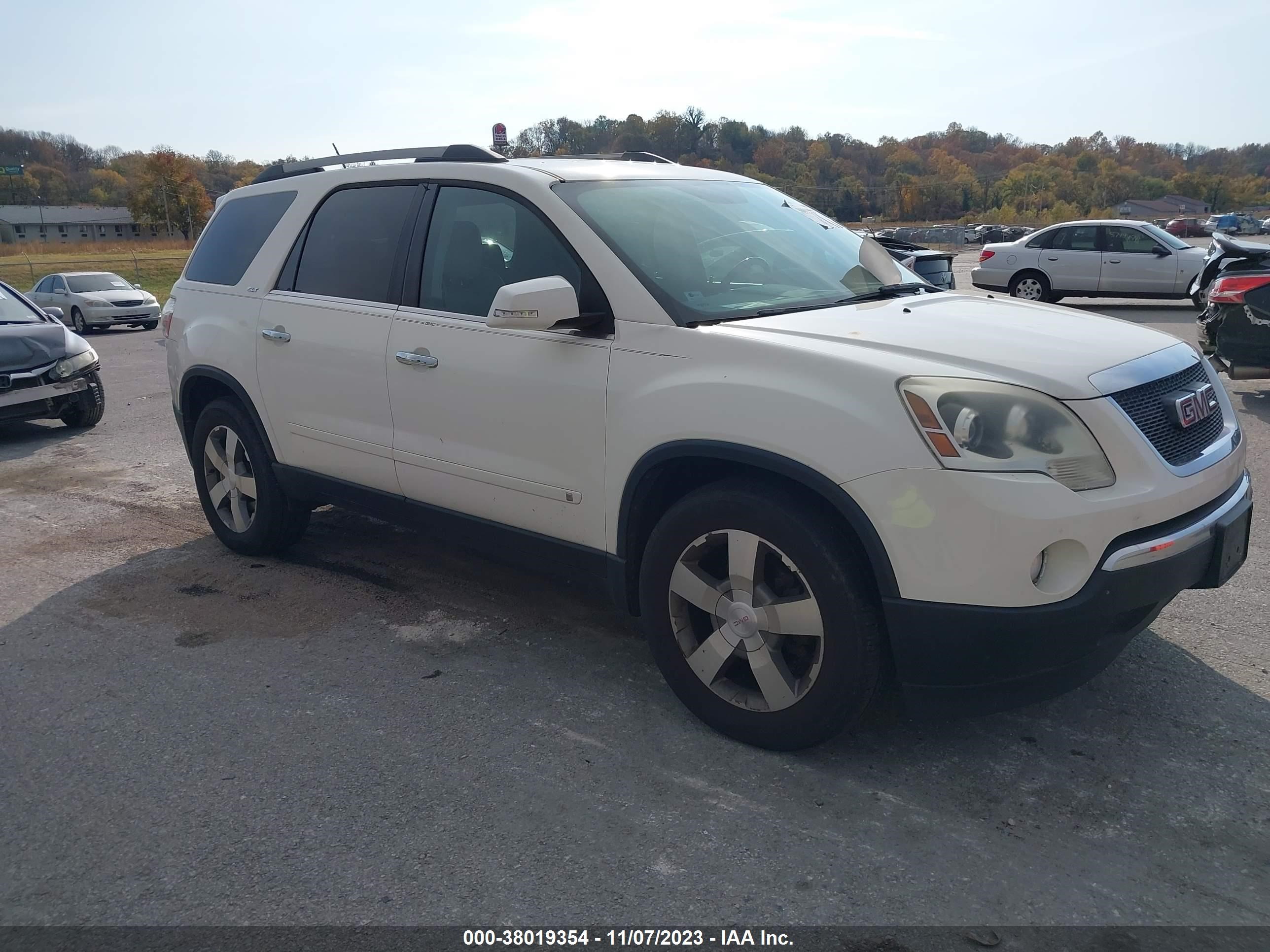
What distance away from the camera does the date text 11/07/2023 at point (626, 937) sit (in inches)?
92.7

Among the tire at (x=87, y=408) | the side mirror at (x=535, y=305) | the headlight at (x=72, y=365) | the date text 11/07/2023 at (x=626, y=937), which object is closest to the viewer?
the date text 11/07/2023 at (x=626, y=937)

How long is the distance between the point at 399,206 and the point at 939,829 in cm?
320

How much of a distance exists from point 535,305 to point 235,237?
271 centimetres

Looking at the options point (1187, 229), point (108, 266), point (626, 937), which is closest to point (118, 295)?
point (626, 937)

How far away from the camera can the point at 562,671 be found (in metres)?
3.85

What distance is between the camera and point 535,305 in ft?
10.8

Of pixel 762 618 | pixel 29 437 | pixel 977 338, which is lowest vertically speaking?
pixel 29 437

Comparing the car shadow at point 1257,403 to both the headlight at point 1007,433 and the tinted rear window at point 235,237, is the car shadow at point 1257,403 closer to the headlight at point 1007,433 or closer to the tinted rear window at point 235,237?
the headlight at point 1007,433

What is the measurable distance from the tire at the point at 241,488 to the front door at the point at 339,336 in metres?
0.28

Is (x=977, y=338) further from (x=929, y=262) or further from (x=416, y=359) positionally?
(x=929, y=262)

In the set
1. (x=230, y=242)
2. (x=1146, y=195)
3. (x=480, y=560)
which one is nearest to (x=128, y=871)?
(x=480, y=560)

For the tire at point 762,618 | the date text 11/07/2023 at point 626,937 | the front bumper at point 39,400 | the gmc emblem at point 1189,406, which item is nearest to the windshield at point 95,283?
the front bumper at point 39,400

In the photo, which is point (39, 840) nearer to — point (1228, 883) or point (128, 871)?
point (128, 871)

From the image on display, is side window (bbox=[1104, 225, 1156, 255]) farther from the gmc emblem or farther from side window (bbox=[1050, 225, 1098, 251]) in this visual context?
the gmc emblem
